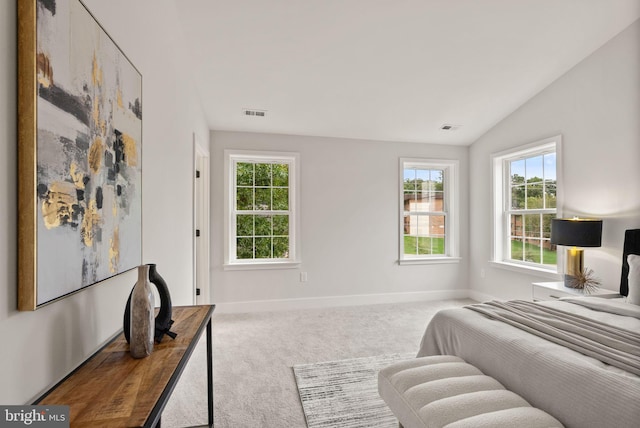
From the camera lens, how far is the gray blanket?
4.58ft

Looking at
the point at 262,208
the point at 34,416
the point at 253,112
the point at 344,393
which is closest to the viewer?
the point at 34,416

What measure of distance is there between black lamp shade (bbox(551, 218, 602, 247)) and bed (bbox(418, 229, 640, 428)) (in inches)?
37.7

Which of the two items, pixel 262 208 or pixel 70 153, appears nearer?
pixel 70 153

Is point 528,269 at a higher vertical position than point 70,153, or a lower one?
→ lower

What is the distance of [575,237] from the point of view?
296 cm

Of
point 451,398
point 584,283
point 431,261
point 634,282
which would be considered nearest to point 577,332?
point 451,398

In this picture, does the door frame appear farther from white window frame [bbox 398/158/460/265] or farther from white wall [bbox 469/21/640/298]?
white wall [bbox 469/21/640/298]

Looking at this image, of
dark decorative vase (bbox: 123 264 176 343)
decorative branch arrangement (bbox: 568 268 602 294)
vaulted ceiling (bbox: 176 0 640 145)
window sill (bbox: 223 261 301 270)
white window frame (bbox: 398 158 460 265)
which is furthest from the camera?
white window frame (bbox: 398 158 460 265)

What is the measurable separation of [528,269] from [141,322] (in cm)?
412

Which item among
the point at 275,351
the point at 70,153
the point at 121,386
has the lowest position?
the point at 275,351

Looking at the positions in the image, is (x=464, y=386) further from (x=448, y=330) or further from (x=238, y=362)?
(x=238, y=362)

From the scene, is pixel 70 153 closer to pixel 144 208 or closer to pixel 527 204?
pixel 144 208

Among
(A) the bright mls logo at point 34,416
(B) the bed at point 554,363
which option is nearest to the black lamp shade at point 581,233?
(B) the bed at point 554,363

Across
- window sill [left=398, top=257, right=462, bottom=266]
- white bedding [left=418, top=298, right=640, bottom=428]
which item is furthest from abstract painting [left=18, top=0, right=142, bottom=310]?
window sill [left=398, top=257, right=462, bottom=266]
